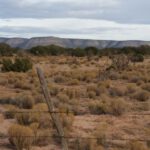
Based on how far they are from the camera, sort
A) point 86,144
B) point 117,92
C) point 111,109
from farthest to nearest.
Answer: point 117,92 → point 111,109 → point 86,144

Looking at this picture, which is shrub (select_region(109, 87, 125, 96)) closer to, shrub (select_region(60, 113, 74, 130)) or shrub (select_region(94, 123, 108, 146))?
shrub (select_region(94, 123, 108, 146))

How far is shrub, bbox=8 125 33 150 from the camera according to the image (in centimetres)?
1326

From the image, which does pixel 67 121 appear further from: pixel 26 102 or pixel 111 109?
pixel 26 102

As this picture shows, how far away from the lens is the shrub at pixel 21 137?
522 inches

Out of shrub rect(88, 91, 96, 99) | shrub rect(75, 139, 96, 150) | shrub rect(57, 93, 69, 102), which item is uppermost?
shrub rect(75, 139, 96, 150)

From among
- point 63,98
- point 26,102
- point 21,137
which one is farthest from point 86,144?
point 63,98

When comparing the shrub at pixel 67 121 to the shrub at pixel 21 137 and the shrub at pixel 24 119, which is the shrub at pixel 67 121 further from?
the shrub at pixel 21 137

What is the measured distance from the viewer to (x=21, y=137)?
43.9ft

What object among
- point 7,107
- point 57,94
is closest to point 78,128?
point 7,107

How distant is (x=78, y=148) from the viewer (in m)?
13.3

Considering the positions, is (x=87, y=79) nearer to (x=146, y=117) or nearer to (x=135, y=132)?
(x=146, y=117)

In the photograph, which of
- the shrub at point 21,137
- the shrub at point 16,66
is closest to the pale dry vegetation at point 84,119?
the shrub at point 21,137

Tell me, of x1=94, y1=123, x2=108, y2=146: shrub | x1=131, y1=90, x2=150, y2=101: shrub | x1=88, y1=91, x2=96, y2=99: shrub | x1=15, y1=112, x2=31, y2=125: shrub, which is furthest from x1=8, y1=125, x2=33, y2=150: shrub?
x1=88, y1=91, x2=96, y2=99: shrub

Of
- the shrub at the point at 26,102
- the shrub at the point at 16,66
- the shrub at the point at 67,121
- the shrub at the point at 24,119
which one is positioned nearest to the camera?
the shrub at the point at 67,121
